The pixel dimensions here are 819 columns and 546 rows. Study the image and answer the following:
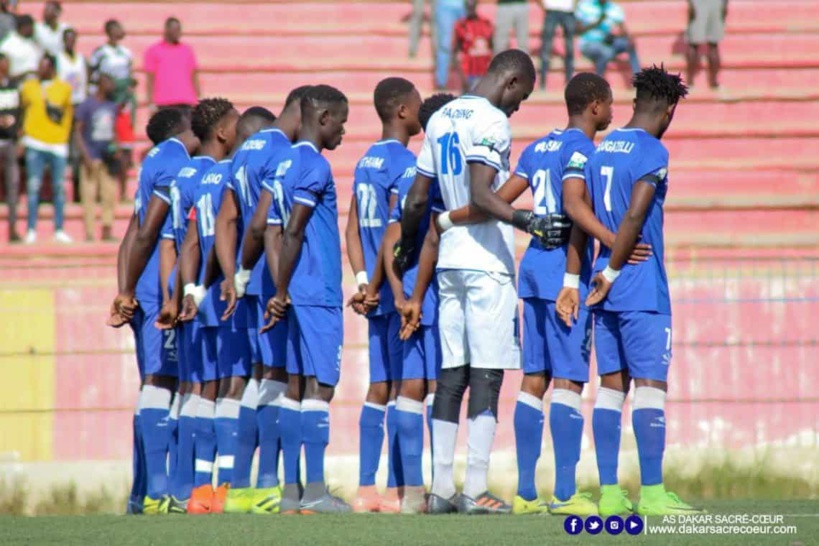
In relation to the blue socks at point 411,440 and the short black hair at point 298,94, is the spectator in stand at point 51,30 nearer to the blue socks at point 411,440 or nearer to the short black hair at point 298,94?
the short black hair at point 298,94

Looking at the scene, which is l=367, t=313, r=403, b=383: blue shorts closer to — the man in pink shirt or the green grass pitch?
the green grass pitch

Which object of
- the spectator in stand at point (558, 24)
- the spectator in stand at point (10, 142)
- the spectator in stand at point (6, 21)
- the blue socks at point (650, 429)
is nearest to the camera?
the blue socks at point (650, 429)

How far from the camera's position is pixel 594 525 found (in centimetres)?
791

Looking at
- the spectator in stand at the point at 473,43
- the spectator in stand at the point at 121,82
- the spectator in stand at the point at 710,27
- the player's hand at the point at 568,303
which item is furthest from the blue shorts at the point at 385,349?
the spectator in stand at the point at 710,27

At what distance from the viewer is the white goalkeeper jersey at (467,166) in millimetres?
8516

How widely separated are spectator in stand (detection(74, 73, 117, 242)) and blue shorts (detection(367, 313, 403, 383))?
30.6ft

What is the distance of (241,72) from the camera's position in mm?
21922

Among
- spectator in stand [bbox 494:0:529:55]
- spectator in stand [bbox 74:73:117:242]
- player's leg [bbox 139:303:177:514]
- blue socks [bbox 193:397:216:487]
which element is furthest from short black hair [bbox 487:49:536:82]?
spectator in stand [bbox 494:0:529:55]

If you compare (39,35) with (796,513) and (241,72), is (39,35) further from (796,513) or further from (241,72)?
(796,513)

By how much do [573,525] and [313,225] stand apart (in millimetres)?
2560

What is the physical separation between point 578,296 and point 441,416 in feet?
3.25

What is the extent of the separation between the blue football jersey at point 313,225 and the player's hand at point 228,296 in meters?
0.50

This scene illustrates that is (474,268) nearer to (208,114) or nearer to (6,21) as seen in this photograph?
(208,114)

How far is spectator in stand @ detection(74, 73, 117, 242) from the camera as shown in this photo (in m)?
18.5
